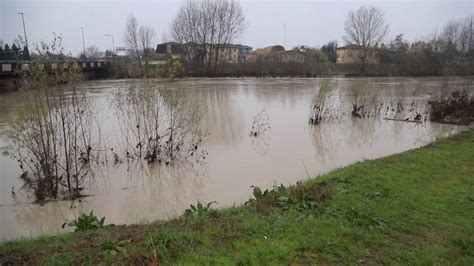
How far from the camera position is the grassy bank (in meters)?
4.08

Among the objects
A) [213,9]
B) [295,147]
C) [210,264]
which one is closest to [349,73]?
[213,9]

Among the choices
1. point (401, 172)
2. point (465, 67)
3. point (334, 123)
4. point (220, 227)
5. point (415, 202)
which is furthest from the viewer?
point (465, 67)

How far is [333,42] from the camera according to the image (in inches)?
3974

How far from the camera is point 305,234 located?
15.2 ft

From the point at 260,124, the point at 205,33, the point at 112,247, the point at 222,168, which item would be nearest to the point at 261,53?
the point at 205,33

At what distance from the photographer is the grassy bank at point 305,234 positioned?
13.4 feet

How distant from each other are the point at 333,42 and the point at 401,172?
98446mm

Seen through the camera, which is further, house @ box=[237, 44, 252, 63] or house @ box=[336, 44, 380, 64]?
house @ box=[237, 44, 252, 63]

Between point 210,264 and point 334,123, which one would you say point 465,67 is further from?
point 210,264

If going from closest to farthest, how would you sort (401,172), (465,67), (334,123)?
(401,172) < (334,123) < (465,67)

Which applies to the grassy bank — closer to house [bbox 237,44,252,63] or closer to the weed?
the weed

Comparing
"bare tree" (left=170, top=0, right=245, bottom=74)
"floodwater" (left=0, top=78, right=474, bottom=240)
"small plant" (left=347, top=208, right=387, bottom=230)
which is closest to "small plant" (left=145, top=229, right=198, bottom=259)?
"small plant" (left=347, top=208, right=387, bottom=230)

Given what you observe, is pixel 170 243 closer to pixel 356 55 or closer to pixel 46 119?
pixel 46 119

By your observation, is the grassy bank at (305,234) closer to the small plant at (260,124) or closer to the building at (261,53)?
the small plant at (260,124)
